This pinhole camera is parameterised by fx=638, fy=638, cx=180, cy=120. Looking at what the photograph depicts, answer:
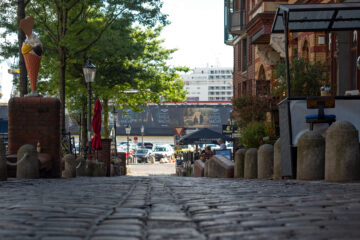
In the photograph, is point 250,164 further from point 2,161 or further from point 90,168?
point 90,168

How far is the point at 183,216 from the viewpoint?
5.21 metres

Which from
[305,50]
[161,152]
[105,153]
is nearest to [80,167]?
[105,153]

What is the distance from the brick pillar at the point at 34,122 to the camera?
41.0 ft

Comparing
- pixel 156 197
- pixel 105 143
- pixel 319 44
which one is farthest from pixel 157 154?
pixel 156 197

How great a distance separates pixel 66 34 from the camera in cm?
2484

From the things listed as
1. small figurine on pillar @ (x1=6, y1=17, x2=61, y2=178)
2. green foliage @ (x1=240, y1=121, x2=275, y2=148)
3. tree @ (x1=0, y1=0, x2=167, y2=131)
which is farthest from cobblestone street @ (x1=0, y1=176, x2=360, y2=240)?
tree @ (x1=0, y1=0, x2=167, y2=131)

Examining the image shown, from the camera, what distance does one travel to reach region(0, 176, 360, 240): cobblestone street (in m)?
4.12

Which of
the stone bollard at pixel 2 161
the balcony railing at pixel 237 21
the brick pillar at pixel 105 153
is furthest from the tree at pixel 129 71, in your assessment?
the stone bollard at pixel 2 161

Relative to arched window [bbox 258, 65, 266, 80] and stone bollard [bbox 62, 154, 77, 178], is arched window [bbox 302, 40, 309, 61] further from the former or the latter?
stone bollard [bbox 62, 154, 77, 178]

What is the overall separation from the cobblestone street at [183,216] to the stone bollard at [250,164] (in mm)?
6649

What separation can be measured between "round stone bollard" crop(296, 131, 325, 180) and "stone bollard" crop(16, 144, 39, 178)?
4.68m

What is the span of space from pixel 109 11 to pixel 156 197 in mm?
20029

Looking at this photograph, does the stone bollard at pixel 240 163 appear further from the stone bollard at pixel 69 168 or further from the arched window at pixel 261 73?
the arched window at pixel 261 73

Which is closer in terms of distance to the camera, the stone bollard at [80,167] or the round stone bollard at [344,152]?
the round stone bollard at [344,152]
